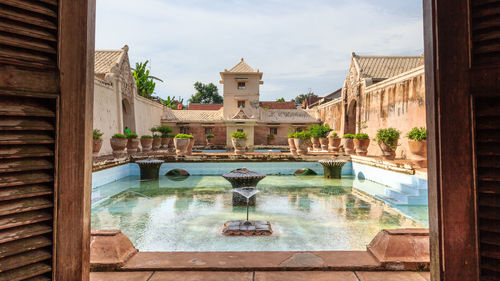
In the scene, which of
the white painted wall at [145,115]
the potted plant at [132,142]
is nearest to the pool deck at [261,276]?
the potted plant at [132,142]

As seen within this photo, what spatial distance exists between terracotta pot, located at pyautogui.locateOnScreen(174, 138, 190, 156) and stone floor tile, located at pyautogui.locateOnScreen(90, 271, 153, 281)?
384 inches

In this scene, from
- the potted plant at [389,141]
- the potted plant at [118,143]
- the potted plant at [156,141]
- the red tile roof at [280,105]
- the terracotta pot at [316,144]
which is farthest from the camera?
the red tile roof at [280,105]

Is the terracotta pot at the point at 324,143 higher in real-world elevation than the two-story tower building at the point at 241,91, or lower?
lower

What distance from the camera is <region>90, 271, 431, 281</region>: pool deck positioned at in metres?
1.80

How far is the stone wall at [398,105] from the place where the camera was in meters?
10.5

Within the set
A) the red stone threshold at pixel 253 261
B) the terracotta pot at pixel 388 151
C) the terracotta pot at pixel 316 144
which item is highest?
the terracotta pot at pixel 316 144

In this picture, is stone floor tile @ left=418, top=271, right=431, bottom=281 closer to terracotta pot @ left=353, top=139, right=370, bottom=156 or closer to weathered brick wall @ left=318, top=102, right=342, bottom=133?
terracotta pot @ left=353, top=139, right=370, bottom=156

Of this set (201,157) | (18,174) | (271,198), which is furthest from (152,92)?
(18,174)

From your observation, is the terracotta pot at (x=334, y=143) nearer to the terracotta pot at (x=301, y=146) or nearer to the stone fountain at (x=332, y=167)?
the terracotta pot at (x=301, y=146)

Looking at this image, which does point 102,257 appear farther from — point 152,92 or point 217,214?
point 152,92

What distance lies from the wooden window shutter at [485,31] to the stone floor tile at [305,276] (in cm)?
145

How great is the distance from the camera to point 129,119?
16641mm

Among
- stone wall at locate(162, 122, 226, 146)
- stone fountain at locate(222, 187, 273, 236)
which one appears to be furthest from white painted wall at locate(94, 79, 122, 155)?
stone fountain at locate(222, 187, 273, 236)

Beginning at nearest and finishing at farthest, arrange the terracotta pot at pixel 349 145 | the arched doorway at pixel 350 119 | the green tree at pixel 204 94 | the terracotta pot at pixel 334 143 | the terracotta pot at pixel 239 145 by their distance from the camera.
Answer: the terracotta pot at pixel 349 145 < the terracotta pot at pixel 239 145 < the terracotta pot at pixel 334 143 < the arched doorway at pixel 350 119 < the green tree at pixel 204 94
